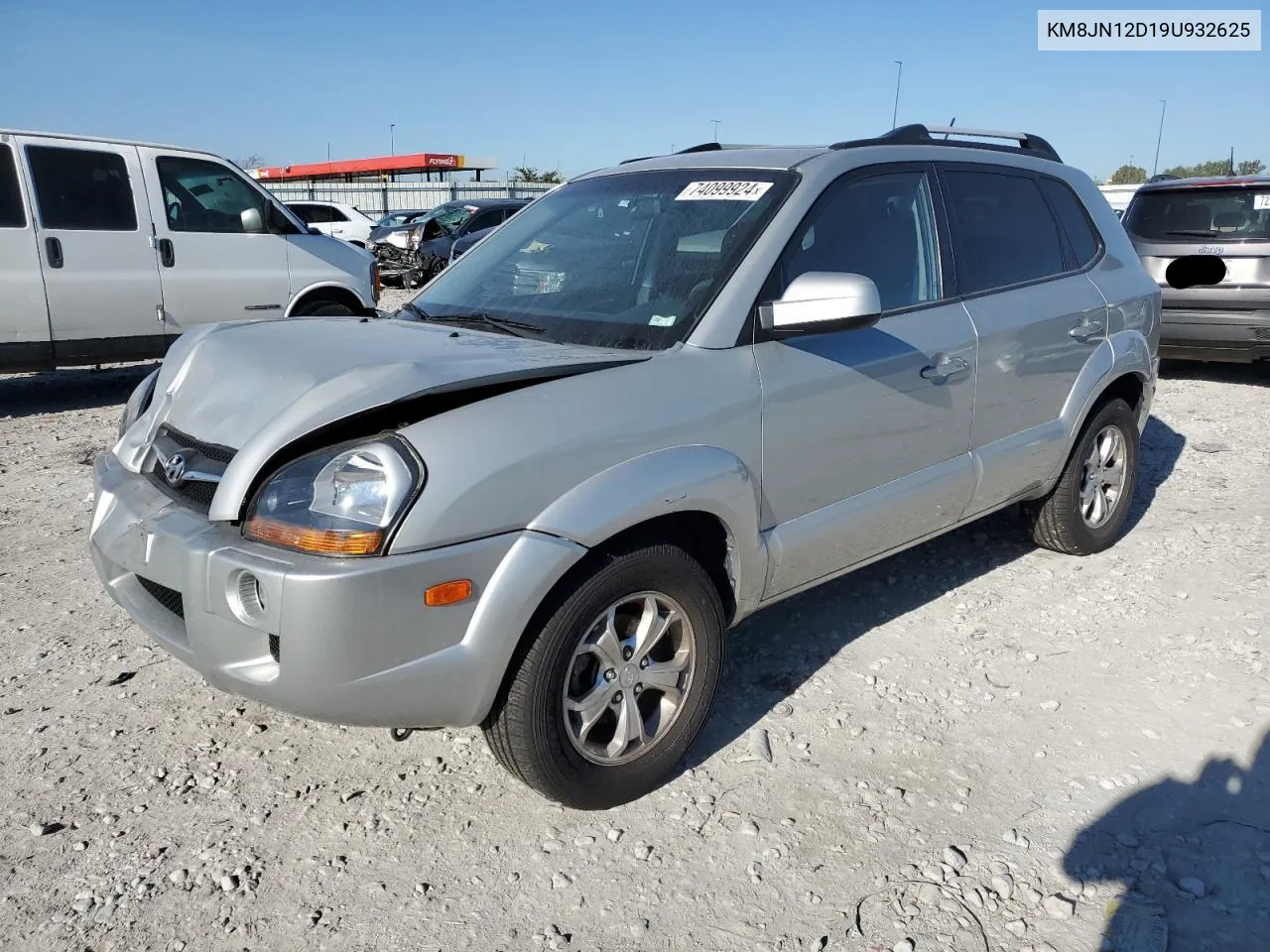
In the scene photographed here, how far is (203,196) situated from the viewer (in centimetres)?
782

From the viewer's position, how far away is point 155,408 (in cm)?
294

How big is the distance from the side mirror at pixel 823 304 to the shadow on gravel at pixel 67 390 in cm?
671

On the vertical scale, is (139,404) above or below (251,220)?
below

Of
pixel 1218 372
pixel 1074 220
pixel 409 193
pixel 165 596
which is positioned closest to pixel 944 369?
pixel 1074 220

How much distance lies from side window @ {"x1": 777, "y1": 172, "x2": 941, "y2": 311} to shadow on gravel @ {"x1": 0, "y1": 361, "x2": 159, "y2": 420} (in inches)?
259

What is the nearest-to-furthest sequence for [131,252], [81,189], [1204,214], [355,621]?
[355,621] → [81,189] → [131,252] → [1204,214]

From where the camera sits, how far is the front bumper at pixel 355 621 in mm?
2176

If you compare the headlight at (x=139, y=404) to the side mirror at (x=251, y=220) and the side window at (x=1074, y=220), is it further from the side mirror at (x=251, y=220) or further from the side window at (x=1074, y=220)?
the side mirror at (x=251, y=220)

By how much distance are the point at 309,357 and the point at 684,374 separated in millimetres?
1014

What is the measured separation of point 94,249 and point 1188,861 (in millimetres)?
7556

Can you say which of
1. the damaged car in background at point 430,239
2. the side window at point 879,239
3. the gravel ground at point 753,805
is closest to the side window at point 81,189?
the gravel ground at point 753,805

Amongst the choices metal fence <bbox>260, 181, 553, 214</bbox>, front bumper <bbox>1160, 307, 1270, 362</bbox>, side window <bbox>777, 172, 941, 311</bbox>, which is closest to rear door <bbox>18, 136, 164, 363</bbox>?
side window <bbox>777, 172, 941, 311</bbox>

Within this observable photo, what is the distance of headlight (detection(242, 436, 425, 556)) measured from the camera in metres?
2.20

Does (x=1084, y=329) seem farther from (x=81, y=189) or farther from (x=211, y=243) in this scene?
(x=81, y=189)
